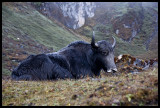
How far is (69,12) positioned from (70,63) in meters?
58.7

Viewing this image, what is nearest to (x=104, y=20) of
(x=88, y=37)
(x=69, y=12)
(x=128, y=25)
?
(x=128, y=25)

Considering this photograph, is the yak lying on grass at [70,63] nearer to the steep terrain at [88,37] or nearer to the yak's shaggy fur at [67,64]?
the yak's shaggy fur at [67,64]

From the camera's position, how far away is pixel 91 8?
3290 inches

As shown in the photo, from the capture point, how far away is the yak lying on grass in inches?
387

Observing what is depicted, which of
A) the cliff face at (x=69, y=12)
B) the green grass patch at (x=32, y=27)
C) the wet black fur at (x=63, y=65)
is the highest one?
the cliff face at (x=69, y=12)

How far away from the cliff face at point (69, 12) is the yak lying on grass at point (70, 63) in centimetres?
4570

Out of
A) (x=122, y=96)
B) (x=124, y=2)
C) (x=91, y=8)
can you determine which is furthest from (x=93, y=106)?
(x=124, y=2)

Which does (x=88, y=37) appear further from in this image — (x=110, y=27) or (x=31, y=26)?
(x=31, y=26)

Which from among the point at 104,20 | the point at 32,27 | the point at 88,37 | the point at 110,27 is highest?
the point at 104,20

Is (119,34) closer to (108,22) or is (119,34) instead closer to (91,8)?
(108,22)

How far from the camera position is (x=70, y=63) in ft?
35.8

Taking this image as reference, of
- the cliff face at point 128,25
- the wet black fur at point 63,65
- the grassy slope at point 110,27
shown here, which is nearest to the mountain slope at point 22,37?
the wet black fur at point 63,65

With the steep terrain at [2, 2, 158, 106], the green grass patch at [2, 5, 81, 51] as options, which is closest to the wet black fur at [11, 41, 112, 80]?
the steep terrain at [2, 2, 158, 106]

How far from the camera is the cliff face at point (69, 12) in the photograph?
5765 centimetres
